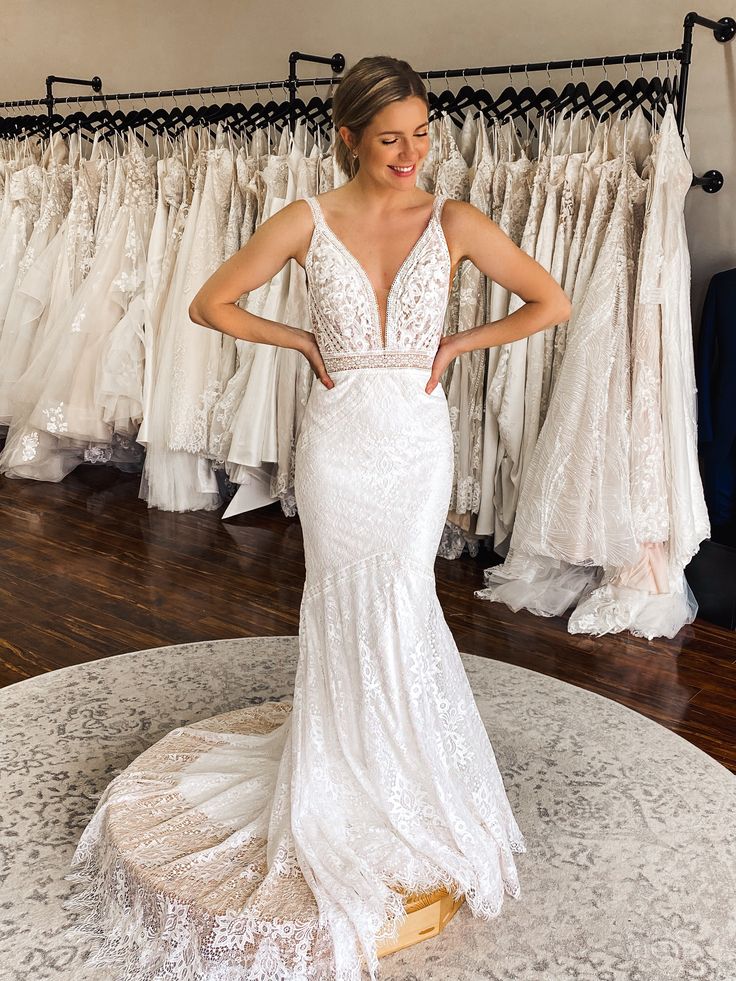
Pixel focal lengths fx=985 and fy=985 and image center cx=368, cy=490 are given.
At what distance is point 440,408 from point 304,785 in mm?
865

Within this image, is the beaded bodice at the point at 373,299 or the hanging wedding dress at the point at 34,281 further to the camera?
the hanging wedding dress at the point at 34,281

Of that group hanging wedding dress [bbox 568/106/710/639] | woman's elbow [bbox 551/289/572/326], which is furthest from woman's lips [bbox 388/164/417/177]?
hanging wedding dress [bbox 568/106/710/639]

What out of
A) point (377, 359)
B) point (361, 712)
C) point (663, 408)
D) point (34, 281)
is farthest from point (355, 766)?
point (34, 281)

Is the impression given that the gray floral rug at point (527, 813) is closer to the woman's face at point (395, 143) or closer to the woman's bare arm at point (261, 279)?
the woman's bare arm at point (261, 279)

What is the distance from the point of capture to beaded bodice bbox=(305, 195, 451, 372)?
81.6 inches

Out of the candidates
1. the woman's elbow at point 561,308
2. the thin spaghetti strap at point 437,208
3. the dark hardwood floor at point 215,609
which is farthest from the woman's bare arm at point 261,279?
the dark hardwood floor at point 215,609

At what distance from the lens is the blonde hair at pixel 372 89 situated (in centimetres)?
191

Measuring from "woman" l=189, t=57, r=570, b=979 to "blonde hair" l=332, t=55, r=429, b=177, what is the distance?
3cm

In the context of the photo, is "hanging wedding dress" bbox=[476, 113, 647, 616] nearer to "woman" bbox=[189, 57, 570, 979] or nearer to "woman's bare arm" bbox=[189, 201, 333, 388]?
"woman" bbox=[189, 57, 570, 979]

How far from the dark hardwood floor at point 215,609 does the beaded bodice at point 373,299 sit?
5.04 ft

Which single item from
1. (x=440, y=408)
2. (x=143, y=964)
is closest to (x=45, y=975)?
(x=143, y=964)

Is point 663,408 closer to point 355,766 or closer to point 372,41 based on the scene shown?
point 355,766

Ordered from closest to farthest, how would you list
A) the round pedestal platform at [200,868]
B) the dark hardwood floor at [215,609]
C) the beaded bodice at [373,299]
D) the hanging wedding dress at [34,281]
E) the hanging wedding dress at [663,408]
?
the round pedestal platform at [200,868]
the beaded bodice at [373,299]
the dark hardwood floor at [215,609]
the hanging wedding dress at [663,408]
the hanging wedding dress at [34,281]

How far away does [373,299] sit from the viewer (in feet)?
6.85
